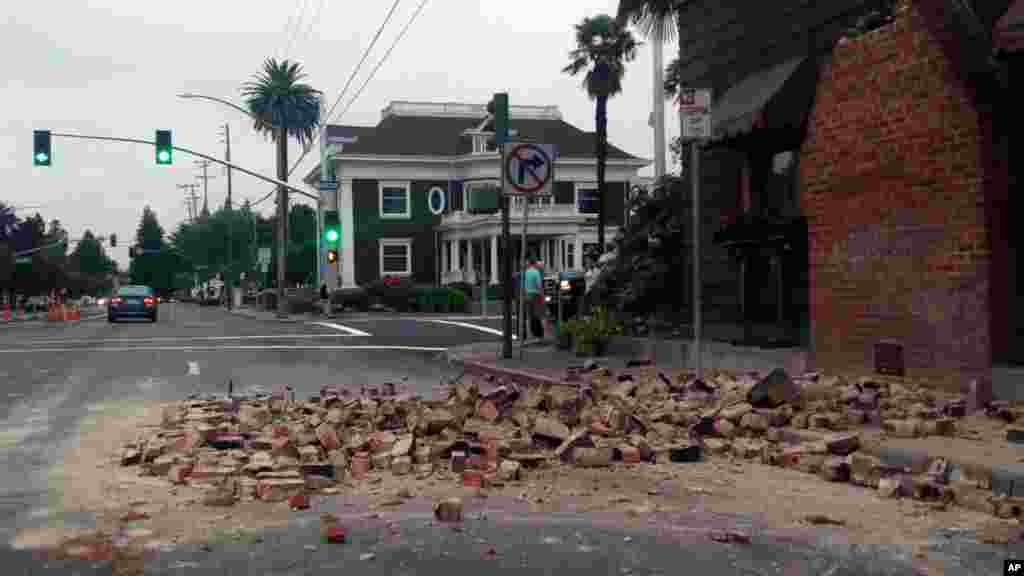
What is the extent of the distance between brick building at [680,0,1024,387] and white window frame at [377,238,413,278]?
136ft

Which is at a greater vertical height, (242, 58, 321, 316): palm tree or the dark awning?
(242, 58, 321, 316): palm tree

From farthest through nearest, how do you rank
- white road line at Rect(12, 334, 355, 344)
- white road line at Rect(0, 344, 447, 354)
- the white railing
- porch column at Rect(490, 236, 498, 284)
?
the white railing, porch column at Rect(490, 236, 498, 284), white road line at Rect(12, 334, 355, 344), white road line at Rect(0, 344, 447, 354)

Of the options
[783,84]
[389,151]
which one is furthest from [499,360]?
[389,151]

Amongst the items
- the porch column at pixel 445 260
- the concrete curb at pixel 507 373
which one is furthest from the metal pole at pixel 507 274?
the porch column at pixel 445 260

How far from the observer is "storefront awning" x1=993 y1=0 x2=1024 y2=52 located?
8031 millimetres

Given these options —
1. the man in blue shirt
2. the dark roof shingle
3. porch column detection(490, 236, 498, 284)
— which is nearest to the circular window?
the dark roof shingle

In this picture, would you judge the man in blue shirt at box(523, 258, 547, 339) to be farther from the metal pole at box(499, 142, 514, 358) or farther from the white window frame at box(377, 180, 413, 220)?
the white window frame at box(377, 180, 413, 220)

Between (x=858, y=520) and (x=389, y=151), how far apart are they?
48749mm

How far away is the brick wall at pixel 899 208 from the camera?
29.0 ft

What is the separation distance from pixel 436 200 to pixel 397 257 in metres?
3.75

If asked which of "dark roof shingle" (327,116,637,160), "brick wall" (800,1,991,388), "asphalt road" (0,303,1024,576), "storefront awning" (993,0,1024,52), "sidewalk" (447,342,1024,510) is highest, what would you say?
"dark roof shingle" (327,116,637,160)

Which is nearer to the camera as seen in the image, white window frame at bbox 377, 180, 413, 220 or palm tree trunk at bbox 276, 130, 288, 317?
palm tree trunk at bbox 276, 130, 288, 317

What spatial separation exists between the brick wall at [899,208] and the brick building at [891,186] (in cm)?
1

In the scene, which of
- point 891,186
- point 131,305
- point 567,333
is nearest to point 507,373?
point 567,333
